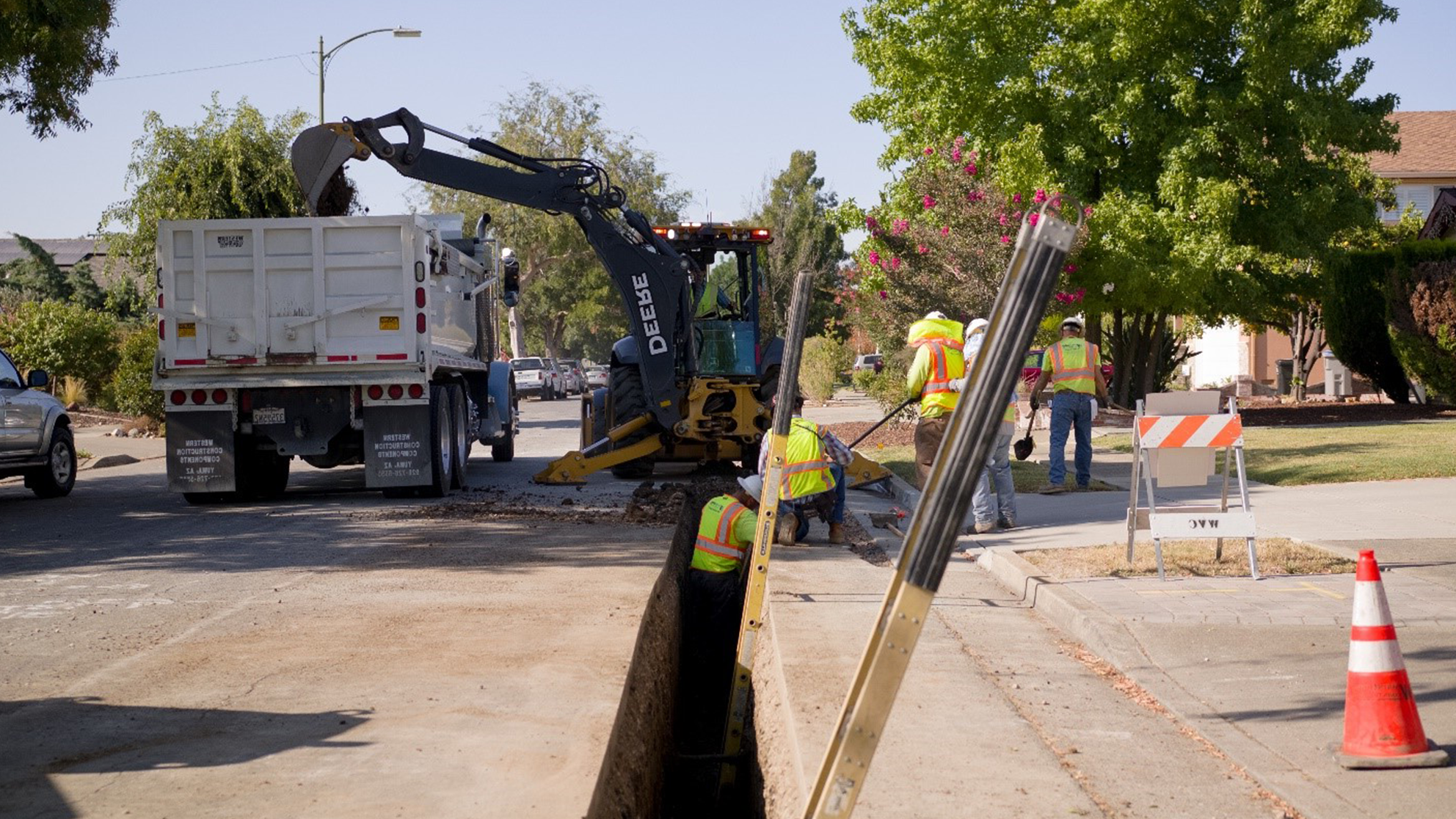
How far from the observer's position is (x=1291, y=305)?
2673cm

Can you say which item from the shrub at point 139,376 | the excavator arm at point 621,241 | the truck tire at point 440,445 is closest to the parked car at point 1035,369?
the excavator arm at point 621,241

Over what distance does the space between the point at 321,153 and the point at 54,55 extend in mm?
3660

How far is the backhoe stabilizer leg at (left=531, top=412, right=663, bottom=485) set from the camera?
15195mm

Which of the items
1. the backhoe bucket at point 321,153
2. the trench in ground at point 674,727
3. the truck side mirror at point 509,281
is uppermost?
the backhoe bucket at point 321,153

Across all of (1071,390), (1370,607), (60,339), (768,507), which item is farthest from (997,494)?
(60,339)

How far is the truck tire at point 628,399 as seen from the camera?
50.8ft

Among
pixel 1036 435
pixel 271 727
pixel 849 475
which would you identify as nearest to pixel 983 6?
pixel 1036 435

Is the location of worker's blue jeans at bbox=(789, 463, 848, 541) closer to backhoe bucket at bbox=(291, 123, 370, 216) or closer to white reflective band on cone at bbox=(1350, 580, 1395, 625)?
white reflective band on cone at bbox=(1350, 580, 1395, 625)

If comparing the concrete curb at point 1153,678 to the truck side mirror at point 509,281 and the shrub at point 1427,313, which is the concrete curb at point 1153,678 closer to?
the truck side mirror at point 509,281

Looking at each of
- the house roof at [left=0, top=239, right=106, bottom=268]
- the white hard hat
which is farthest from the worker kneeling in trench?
the house roof at [left=0, top=239, right=106, bottom=268]

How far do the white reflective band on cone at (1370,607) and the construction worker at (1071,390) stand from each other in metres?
8.11

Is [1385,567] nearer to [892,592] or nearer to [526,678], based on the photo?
[526,678]

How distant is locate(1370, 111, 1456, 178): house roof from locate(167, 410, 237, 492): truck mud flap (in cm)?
4173

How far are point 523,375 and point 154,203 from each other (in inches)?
909
